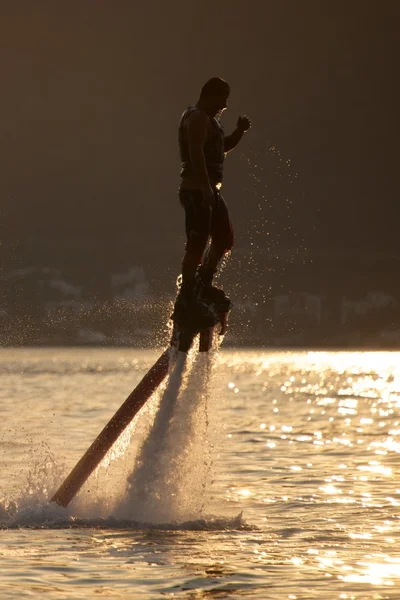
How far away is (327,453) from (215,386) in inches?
801

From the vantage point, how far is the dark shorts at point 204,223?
18.7 meters

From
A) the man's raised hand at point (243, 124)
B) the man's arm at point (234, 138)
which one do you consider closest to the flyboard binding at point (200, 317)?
the man's arm at point (234, 138)

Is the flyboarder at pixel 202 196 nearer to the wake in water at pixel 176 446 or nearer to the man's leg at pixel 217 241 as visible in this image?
the man's leg at pixel 217 241

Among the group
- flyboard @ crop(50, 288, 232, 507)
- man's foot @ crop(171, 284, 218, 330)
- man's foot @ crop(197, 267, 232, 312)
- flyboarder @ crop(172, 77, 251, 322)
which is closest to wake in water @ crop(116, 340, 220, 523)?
flyboard @ crop(50, 288, 232, 507)

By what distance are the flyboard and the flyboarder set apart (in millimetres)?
108

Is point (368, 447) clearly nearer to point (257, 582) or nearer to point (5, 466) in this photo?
point (5, 466)

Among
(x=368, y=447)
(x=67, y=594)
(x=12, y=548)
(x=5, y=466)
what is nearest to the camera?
(x=67, y=594)

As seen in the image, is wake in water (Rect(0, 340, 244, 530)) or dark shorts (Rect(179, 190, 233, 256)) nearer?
dark shorts (Rect(179, 190, 233, 256))

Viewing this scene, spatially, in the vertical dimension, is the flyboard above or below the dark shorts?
below

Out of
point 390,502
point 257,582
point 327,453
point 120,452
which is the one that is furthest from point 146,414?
point 327,453

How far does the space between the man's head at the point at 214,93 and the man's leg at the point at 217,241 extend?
4.05 feet

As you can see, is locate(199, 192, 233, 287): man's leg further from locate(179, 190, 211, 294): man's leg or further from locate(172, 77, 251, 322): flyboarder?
locate(179, 190, 211, 294): man's leg

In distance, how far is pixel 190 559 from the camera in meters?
18.0

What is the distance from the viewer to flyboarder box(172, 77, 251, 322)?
61.1ft
